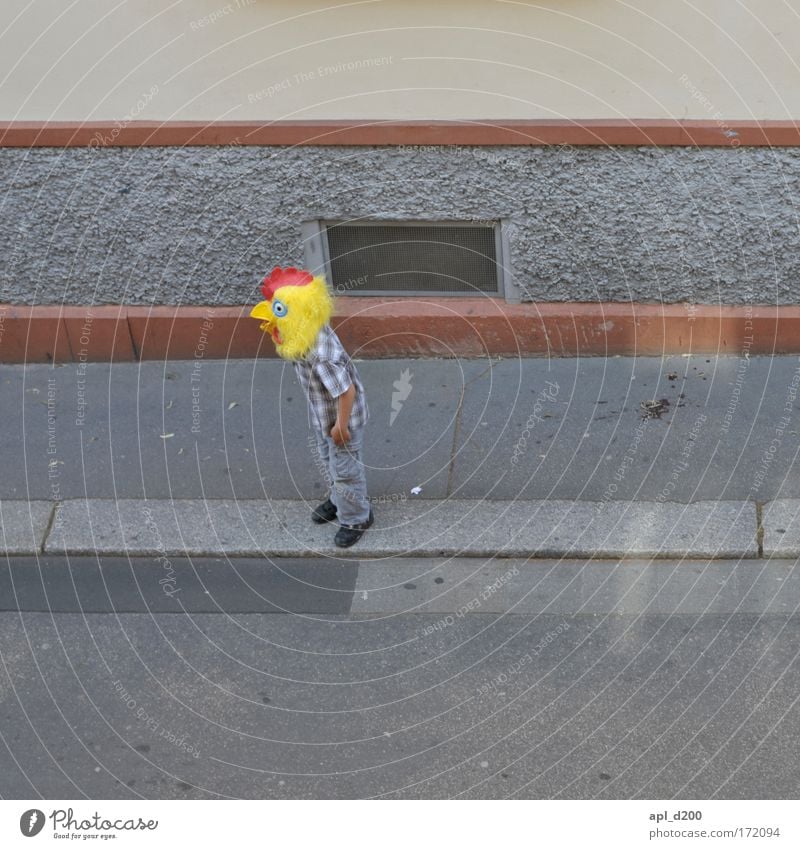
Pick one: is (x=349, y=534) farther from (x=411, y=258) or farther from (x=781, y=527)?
(x=411, y=258)

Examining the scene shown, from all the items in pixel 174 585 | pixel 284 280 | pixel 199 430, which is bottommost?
pixel 174 585

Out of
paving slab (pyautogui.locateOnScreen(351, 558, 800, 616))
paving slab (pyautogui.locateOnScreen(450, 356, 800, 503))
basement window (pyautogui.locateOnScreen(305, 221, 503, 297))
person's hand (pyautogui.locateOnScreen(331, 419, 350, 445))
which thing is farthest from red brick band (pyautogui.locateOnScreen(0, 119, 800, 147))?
paving slab (pyautogui.locateOnScreen(351, 558, 800, 616))

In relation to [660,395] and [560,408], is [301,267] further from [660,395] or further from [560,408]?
[660,395]

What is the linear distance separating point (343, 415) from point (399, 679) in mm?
1139

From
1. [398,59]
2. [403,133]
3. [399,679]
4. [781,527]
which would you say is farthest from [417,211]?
[399,679]

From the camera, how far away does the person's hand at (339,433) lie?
4.73m

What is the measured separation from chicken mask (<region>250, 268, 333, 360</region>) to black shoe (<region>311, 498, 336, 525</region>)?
3.45 ft

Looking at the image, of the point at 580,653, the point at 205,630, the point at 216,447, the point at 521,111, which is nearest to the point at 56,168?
the point at 216,447

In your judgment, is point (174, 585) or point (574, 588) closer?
point (574, 588)

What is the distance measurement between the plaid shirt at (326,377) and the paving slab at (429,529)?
2.19 ft

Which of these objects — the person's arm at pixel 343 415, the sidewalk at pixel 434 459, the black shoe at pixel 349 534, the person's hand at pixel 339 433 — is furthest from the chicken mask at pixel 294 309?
the sidewalk at pixel 434 459

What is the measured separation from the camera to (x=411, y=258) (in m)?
6.66

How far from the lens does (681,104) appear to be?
595 centimetres

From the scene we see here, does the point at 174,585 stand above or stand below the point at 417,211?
below
